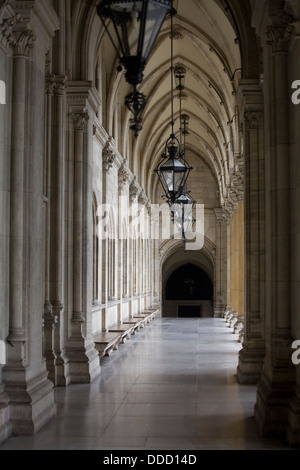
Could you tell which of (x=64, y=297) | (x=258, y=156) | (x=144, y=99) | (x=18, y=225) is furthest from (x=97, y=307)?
(x=144, y=99)

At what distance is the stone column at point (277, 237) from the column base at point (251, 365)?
2.96 meters

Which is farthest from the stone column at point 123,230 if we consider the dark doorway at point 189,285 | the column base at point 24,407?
the dark doorway at point 189,285

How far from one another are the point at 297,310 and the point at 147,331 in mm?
14556

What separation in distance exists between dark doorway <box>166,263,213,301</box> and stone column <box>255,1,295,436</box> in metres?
36.8

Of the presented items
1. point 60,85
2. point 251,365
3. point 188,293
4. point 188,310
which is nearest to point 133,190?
point 60,85

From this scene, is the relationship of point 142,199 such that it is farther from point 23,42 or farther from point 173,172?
point 23,42

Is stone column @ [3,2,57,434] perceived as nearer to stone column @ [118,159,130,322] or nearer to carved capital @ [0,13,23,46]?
carved capital @ [0,13,23,46]

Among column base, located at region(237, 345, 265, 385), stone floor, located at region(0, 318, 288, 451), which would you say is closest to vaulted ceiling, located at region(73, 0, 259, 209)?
column base, located at region(237, 345, 265, 385)

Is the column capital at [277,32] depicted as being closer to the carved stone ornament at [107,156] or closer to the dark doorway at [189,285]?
the carved stone ornament at [107,156]

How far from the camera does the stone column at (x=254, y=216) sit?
34.4ft

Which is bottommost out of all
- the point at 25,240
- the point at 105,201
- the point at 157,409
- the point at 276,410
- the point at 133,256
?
the point at 157,409

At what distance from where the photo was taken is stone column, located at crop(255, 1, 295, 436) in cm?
667

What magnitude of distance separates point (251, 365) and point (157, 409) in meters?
2.58

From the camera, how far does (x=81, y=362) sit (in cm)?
1050
